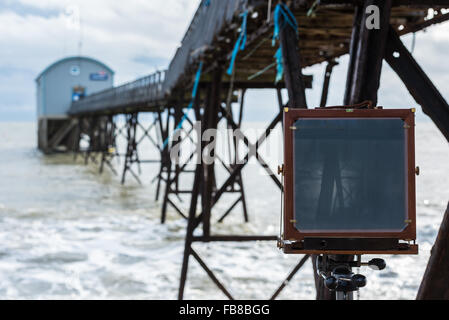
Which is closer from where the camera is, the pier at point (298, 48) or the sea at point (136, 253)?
the pier at point (298, 48)

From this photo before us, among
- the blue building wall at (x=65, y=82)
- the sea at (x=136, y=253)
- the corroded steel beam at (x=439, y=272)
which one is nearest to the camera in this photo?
the corroded steel beam at (x=439, y=272)

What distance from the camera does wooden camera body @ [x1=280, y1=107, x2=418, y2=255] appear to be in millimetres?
2076

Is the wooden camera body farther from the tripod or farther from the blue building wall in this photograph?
the blue building wall

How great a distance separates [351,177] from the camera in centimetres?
209

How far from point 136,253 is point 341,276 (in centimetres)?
1049

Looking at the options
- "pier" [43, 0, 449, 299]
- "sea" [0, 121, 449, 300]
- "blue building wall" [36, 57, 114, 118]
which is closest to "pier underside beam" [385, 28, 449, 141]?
"pier" [43, 0, 449, 299]

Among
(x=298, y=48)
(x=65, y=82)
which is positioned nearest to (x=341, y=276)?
(x=298, y=48)

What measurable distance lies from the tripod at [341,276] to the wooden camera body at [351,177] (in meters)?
0.13

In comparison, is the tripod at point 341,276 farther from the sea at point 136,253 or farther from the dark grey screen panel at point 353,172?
the sea at point 136,253

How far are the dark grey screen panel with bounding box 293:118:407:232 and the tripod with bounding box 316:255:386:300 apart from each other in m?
0.20

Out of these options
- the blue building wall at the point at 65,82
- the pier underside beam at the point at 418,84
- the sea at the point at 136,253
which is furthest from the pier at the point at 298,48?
the blue building wall at the point at 65,82

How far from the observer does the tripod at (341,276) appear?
2139 millimetres

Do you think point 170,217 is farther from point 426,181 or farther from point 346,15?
point 426,181
